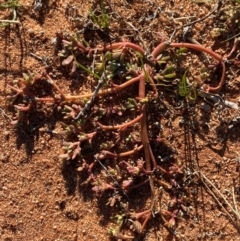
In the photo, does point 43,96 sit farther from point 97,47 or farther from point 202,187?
point 202,187

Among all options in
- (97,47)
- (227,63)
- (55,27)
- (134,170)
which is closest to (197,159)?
(134,170)

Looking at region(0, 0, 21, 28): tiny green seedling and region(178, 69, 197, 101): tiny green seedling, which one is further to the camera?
region(0, 0, 21, 28): tiny green seedling

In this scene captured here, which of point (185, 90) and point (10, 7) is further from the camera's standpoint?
point (10, 7)

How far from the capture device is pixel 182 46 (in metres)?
4.43

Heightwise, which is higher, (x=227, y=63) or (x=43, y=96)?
(x=227, y=63)

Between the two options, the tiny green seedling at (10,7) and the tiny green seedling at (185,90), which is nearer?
the tiny green seedling at (185,90)

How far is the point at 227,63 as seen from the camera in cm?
445

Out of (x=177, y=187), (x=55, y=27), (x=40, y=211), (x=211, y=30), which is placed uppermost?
(x=211, y=30)

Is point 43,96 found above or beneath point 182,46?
beneath

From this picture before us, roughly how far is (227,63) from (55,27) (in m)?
1.41

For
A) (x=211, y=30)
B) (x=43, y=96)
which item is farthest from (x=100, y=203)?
(x=211, y=30)

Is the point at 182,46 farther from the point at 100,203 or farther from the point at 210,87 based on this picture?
the point at 100,203

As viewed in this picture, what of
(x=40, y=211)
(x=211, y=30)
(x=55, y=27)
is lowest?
(x=40, y=211)

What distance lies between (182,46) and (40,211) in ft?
5.61
